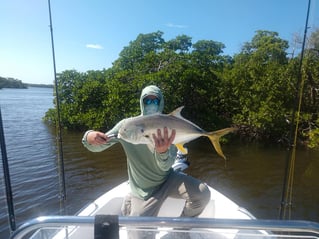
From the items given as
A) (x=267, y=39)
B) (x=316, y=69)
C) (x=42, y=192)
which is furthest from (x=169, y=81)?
(x=267, y=39)

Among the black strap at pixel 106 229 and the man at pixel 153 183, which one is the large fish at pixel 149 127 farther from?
the black strap at pixel 106 229

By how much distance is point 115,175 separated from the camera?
377 inches

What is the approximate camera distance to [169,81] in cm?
1392

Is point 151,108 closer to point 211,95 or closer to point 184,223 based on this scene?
point 184,223

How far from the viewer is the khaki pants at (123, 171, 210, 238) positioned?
9.16ft

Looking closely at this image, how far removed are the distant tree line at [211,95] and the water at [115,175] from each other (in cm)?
139

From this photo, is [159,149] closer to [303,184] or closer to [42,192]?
[42,192]

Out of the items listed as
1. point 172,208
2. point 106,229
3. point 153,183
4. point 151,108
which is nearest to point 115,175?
point 172,208

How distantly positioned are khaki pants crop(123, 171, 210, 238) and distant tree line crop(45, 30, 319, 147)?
10.7 metres

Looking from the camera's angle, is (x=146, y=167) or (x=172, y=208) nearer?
(x=146, y=167)

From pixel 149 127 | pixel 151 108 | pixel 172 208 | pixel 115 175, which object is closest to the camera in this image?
pixel 149 127

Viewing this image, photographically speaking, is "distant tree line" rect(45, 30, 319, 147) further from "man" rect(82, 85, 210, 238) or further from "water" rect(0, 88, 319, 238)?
"man" rect(82, 85, 210, 238)

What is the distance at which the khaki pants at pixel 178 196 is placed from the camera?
2.79 meters

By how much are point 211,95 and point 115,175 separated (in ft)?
28.4
